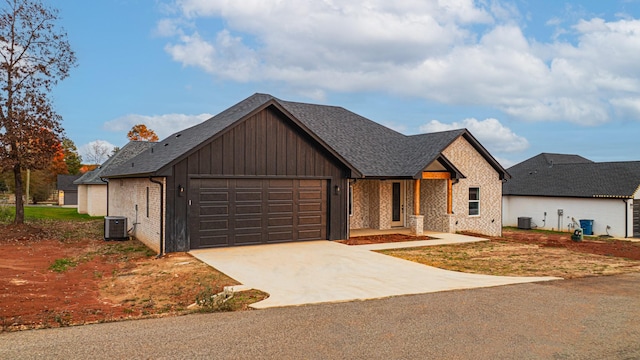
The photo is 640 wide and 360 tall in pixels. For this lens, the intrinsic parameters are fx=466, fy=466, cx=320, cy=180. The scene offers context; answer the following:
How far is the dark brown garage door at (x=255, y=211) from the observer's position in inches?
611

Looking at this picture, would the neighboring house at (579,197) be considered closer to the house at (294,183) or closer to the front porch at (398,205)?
the house at (294,183)

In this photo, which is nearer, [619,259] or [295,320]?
[295,320]

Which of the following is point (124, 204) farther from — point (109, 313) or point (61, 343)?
point (61, 343)

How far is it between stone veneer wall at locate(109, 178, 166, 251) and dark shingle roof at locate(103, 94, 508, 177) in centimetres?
71

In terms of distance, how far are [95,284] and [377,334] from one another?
7.24m

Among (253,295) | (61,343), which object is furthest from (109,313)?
(253,295)

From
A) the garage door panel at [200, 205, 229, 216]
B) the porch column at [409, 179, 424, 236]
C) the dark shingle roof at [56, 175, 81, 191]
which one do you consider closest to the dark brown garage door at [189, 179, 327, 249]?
the garage door panel at [200, 205, 229, 216]

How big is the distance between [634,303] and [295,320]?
673cm

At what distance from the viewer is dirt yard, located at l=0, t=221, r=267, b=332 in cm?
791

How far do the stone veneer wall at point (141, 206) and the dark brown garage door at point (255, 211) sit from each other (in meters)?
1.32

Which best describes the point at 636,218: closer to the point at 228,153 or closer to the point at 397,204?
the point at 397,204

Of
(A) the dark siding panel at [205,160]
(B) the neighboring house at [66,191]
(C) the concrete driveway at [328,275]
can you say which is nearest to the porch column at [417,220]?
(C) the concrete driveway at [328,275]

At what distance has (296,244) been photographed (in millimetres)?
16969

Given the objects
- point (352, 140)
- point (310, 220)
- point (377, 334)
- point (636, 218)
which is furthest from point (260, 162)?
point (636, 218)
